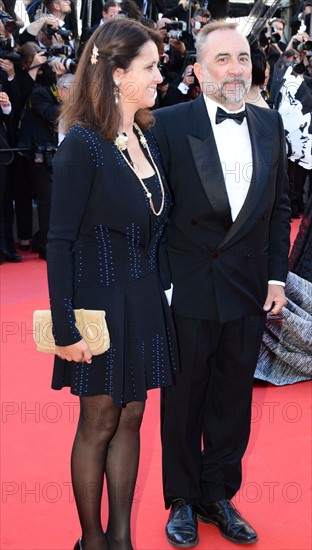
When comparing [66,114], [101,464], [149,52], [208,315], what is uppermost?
[149,52]

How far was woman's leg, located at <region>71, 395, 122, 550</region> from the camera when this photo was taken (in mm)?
1879

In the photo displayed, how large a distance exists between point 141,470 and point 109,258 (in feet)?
3.70

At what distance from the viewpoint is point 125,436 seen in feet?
6.44

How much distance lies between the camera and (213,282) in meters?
2.16

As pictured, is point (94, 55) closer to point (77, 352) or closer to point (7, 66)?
point (77, 352)

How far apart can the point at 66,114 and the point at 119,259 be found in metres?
0.37

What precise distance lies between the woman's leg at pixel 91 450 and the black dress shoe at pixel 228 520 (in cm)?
54

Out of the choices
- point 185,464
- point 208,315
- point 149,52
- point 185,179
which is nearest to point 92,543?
point 185,464

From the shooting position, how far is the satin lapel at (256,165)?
211 cm

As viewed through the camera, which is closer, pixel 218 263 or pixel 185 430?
pixel 218 263

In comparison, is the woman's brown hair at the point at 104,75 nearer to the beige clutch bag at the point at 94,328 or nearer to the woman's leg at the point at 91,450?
the beige clutch bag at the point at 94,328

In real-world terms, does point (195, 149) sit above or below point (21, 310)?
above

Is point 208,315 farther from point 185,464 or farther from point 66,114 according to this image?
point 66,114

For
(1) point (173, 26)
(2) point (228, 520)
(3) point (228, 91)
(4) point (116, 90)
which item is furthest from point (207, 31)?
(1) point (173, 26)
